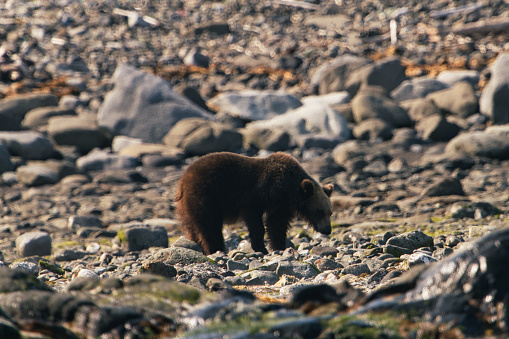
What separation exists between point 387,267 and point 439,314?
274 centimetres

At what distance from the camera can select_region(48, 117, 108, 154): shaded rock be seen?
15586mm

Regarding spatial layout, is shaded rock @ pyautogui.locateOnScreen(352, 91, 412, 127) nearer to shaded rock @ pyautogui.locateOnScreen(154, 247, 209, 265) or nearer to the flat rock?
the flat rock

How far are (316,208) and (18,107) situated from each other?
40.0ft

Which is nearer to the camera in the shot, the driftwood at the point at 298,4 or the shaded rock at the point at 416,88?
the shaded rock at the point at 416,88

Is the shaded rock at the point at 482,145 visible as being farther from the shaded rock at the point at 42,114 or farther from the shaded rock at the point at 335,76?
the shaded rock at the point at 42,114

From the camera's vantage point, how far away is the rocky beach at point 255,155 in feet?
11.1

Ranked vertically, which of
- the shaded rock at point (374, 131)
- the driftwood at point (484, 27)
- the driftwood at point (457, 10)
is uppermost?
the driftwood at point (457, 10)

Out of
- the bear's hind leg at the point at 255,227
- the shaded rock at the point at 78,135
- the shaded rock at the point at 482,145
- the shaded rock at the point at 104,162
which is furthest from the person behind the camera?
the shaded rock at the point at 78,135

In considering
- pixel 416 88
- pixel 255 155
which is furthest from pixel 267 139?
pixel 416 88

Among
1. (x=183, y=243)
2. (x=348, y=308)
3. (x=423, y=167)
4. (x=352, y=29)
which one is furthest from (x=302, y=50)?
(x=348, y=308)

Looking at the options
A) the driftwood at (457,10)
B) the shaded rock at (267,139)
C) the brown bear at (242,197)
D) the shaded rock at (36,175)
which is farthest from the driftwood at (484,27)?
the brown bear at (242,197)

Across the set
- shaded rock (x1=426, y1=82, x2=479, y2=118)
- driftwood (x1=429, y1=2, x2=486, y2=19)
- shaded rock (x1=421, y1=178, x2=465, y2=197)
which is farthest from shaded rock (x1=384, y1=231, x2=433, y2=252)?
driftwood (x1=429, y1=2, x2=486, y2=19)

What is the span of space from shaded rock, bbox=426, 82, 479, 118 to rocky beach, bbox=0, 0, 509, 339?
5 cm

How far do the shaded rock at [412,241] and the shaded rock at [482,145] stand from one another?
735 cm
